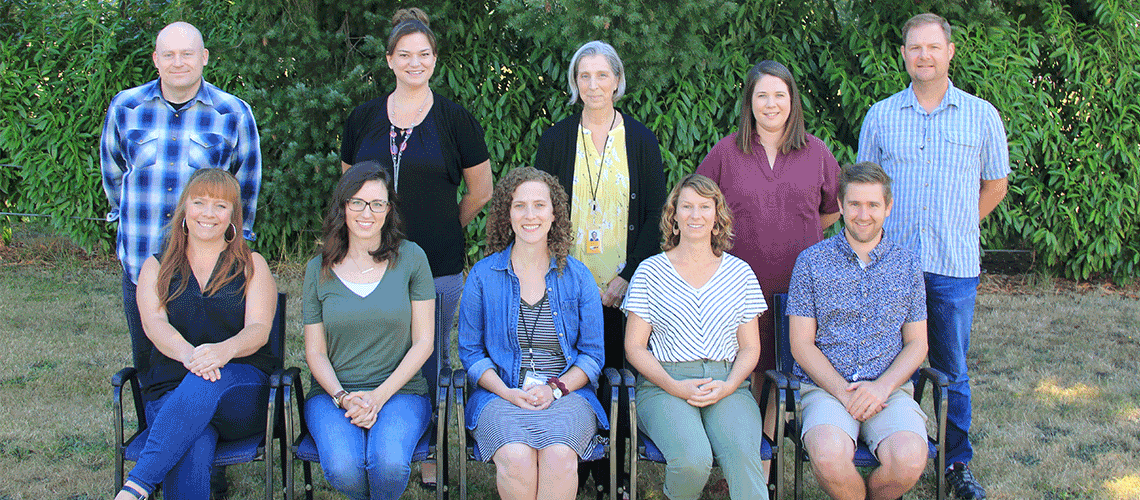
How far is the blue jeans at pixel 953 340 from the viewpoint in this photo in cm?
343

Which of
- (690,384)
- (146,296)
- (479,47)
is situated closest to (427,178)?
(146,296)

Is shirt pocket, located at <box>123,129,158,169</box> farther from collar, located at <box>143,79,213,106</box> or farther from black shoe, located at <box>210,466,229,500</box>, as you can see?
black shoe, located at <box>210,466,229,500</box>

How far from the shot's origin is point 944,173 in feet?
11.1

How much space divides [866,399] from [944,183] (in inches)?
39.6

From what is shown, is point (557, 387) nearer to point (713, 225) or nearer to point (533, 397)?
point (533, 397)

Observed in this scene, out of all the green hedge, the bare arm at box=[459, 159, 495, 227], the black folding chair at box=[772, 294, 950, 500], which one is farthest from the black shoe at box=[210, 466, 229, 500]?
the green hedge

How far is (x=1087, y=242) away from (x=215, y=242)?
6.59m

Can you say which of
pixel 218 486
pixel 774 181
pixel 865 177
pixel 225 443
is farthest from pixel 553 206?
pixel 218 486

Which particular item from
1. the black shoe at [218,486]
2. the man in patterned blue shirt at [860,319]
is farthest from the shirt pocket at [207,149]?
the man in patterned blue shirt at [860,319]

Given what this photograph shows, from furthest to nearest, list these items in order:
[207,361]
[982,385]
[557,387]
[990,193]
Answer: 1. [982,385]
2. [990,193]
3. [557,387]
4. [207,361]

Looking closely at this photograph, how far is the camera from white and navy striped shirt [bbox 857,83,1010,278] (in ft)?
11.1

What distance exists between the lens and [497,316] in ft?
10.4

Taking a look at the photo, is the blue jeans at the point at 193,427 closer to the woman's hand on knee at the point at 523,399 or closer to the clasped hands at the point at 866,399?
the woman's hand on knee at the point at 523,399

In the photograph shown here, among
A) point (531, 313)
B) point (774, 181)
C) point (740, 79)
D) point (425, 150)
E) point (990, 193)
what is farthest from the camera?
point (740, 79)
